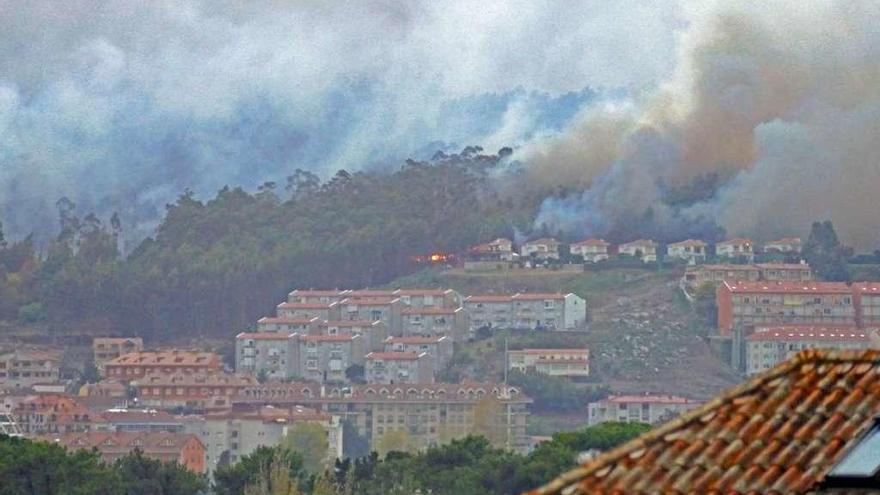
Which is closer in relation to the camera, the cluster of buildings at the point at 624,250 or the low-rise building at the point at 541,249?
the cluster of buildings at the point at 624,250

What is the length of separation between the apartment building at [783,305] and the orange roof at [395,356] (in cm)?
1214

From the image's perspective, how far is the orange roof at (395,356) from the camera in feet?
442

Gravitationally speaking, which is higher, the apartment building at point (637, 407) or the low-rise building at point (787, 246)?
the low-rise building at point (787, 246)

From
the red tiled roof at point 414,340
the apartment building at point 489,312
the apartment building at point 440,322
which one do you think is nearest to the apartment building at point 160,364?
the red tiled roof at point 414,340

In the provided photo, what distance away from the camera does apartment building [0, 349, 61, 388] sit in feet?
449

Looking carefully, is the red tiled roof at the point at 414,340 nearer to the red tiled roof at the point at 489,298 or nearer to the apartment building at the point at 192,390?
the red tiled roof at the point at 489,298

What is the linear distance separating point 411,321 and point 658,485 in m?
132

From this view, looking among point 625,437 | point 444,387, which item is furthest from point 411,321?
point 625,437

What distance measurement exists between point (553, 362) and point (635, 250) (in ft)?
50.1

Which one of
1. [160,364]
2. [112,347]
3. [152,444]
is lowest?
[152,444]

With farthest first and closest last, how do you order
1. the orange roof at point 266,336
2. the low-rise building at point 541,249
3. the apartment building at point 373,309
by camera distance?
1. the low-rise building at point 541,249
2. the apartment building at point 373,309
3. the orange roof at point 266,336

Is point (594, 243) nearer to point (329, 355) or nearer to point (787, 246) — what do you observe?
point (787, 246)

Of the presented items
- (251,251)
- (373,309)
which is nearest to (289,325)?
(373,309)

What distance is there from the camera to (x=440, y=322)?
13575 centimetres
